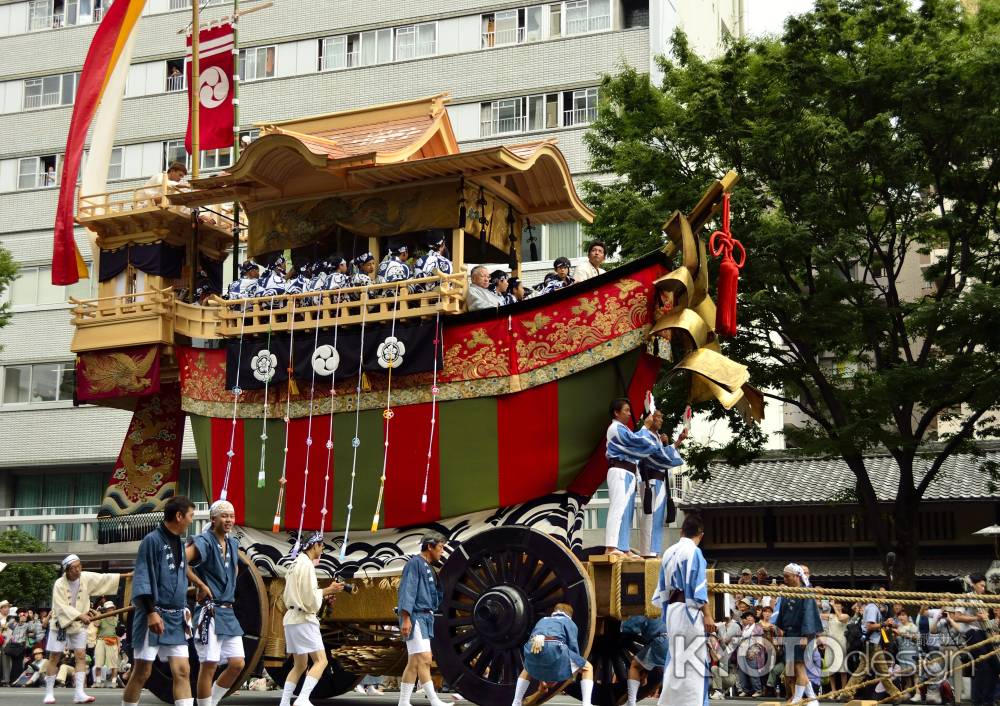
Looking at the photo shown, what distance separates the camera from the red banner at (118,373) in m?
16.0

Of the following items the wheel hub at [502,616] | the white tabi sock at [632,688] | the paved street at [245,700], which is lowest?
the paved street at [245,700]

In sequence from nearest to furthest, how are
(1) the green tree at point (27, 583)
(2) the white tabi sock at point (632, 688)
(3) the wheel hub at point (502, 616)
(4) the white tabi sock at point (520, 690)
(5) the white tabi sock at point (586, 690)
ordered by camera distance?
A: (4) the white tabi sock at point (520, 690)
(5) the white tabi sock at point (586, 690)
(3) the wheel hub at point (502, 616)
(2) the white tabi sock at point (632, 688)
(1) the green tree at point (27, 583)

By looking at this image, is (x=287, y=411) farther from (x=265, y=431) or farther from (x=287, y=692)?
(x=287, y=692)

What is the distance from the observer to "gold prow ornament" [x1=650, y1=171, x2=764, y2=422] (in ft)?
43.3

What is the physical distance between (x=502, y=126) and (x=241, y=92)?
8155 mm

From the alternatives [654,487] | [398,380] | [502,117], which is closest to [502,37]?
[502,117]

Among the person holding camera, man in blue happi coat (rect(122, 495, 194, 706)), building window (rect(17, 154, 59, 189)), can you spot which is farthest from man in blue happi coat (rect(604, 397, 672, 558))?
building window (rect(17, 154, 59, 189))

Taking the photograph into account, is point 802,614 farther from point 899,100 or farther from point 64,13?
point 64,13

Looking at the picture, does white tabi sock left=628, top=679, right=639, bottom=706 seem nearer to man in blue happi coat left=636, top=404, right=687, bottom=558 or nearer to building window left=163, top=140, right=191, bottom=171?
man in blue happi coat left=636, top=404, right=687, bottom=558

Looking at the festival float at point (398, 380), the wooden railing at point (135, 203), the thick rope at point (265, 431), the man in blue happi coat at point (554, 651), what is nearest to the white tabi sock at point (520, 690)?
the man in blue happi coat at point (554, 651)

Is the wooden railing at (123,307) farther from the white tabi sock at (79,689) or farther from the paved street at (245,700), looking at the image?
the paved street at (245,700)

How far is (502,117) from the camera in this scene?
3438 cm

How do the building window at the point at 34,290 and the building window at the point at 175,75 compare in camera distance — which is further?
the building window at the point at 175,75

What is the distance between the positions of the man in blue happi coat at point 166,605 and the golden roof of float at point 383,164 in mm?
5230
